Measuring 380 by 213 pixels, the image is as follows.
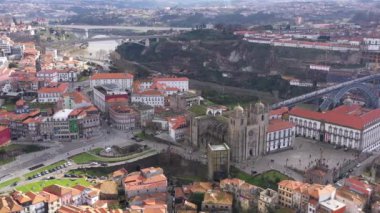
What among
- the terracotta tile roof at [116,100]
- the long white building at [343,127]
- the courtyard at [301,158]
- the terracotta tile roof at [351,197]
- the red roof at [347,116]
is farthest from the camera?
the terracotta tile roof at [116,100]

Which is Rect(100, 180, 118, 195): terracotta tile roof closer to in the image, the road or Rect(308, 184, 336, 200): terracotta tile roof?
the road

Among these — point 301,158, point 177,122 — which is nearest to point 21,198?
point 177,122

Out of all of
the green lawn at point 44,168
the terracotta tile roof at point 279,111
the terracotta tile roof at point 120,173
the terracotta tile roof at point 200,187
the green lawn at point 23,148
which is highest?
the terracotta tile roof at point 279,111

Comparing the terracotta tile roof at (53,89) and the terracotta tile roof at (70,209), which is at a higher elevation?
the terracotta tile roof at (53,89)

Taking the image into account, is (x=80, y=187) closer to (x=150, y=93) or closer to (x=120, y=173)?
(x=120, y=173)

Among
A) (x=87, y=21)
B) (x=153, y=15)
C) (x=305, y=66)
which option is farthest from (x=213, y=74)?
(x=153, y=15)

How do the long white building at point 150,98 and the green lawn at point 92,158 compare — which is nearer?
the green lawn at point 92,158

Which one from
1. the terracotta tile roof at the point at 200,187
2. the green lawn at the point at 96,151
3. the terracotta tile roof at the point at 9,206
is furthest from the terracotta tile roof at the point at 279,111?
the terracotta tile roof at the point at 9,206

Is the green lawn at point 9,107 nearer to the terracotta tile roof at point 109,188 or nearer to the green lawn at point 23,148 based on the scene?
the green lawn at point 23,148
